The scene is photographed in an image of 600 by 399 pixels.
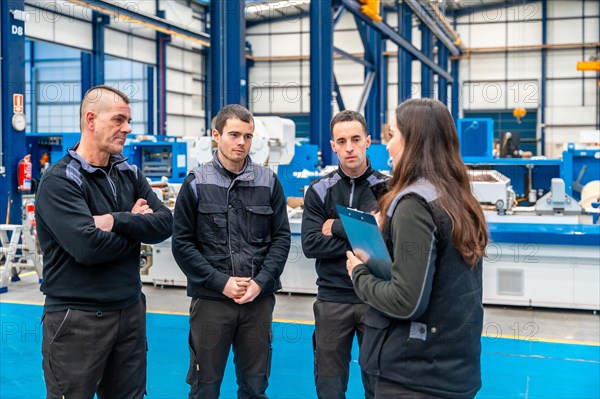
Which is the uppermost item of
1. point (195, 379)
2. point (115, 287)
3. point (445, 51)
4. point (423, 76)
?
point (445, 51)

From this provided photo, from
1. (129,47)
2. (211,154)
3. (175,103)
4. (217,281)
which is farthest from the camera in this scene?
(175,103)

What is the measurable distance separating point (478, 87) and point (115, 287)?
Answer: 21.4 m

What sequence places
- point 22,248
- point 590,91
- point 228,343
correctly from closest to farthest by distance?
point 228,343
point 22,248
point 590,91

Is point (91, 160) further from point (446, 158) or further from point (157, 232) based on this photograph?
point (446, 158)

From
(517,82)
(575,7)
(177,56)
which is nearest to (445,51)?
(517,82)

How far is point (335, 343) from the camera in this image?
9.05 feet

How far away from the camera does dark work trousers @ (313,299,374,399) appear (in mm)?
2750

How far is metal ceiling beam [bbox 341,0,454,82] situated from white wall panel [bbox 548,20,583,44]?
4.80 metres

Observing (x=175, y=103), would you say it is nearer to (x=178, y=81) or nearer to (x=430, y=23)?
(x=178, y=81)

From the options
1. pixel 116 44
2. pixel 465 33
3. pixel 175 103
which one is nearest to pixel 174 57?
pixel 175 103

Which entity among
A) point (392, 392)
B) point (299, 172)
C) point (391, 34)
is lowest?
point (392, 392)

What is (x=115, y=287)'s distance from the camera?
7.68ft

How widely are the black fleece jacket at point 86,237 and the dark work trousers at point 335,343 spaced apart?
82 centimetres

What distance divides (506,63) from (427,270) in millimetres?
21158
